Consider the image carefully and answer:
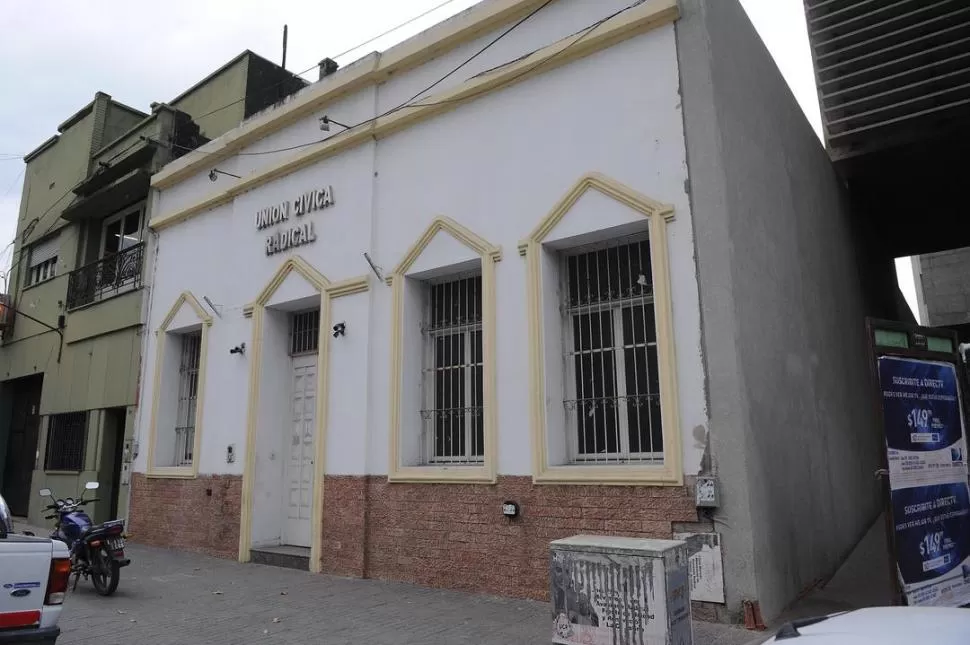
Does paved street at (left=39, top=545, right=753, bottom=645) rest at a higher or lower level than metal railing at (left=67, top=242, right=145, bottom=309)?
lower

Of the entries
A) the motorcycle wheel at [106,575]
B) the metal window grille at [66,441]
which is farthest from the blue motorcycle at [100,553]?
the metal window grille at [66,441]

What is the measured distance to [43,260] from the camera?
16.7 metres

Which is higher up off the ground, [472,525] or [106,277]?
[106,277]

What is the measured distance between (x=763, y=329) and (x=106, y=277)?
499 inches

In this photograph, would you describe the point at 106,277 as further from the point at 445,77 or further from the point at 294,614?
the point at 294,614

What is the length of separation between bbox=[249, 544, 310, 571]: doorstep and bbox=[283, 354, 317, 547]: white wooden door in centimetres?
25

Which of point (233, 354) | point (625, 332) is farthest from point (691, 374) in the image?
point (233, 354)

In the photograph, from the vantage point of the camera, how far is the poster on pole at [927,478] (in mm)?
5133

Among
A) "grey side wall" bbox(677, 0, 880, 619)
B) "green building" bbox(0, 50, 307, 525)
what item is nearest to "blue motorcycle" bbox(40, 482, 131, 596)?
"green building" bbox(0, 50, 307, 525)

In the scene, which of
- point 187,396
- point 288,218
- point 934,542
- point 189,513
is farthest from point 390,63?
point 934,542

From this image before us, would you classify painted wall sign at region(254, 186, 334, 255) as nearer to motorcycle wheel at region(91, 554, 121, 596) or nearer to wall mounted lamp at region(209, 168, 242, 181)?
wall mounted lamp at region(209, 168, 242, 181)

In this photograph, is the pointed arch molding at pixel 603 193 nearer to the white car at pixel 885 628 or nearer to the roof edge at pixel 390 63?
the roof edge at pixel 390 63

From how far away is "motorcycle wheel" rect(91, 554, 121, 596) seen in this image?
7.36m

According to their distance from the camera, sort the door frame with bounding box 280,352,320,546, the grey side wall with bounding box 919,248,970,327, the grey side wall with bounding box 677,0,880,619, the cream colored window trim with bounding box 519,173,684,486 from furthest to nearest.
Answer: the grey side wall with bounding box 919,248,970,327 < the door frame with bounding box 280,352,320,546 < the cream colored window trim with bounding box 519,173,684,486 < the grey side wall with bounding box 677,0,880,619
